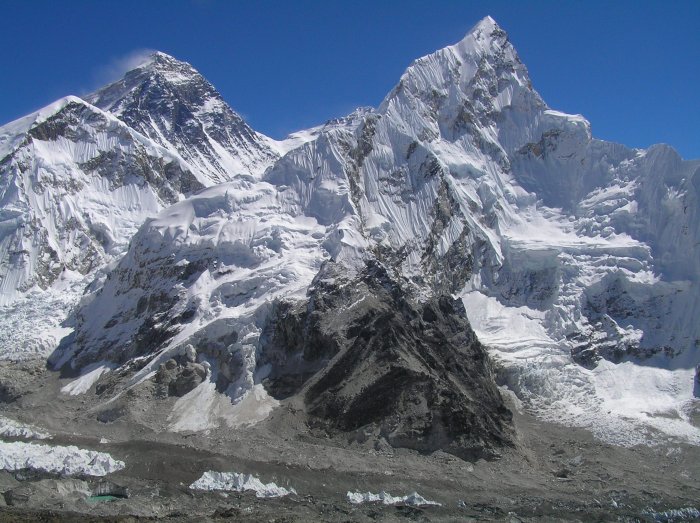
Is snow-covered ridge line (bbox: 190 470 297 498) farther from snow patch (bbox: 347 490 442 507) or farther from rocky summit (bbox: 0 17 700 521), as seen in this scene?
snow patch (bbox: 347 490 442 507)

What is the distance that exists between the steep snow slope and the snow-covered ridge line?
61177 mm

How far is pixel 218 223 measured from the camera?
13900 cm

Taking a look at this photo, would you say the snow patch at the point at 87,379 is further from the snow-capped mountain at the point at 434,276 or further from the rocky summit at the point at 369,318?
the snow-capped mountain at the point at 434,276

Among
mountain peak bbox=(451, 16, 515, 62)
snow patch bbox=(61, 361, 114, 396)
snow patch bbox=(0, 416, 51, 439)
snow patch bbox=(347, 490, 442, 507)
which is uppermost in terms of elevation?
mountain peak bbox=(451, 16, 515, 62)

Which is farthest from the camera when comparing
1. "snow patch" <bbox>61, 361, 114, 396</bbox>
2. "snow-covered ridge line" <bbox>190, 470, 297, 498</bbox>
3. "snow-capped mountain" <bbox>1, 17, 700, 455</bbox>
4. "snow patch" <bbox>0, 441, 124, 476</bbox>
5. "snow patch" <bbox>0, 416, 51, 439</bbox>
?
"snow patch" <bbox>61, 361, 114, 396</bbox>

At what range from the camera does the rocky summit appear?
86.1m

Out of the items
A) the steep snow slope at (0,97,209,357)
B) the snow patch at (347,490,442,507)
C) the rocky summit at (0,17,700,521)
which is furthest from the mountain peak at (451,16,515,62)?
the snow patch at (347,490,442,507)

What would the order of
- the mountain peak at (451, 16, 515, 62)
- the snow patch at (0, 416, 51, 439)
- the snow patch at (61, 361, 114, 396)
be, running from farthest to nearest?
the mountain peak at (451, 16, 515, 62) < the snow patch at (61, 361, 114, 396) < the snow patch at (0, 416, 51, 439)

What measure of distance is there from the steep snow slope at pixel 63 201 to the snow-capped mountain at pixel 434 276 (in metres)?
12.8

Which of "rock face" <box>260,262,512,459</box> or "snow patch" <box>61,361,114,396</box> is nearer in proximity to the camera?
"rock face" <box>260,262,512,459</box>

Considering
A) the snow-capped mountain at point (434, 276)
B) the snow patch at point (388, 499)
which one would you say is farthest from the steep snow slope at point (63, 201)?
the snow patch at point (388, 499)

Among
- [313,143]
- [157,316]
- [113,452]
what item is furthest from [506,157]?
[113,452]

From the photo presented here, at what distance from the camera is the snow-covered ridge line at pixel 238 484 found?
267 ft

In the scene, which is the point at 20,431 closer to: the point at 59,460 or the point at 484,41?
the point at 59,460
